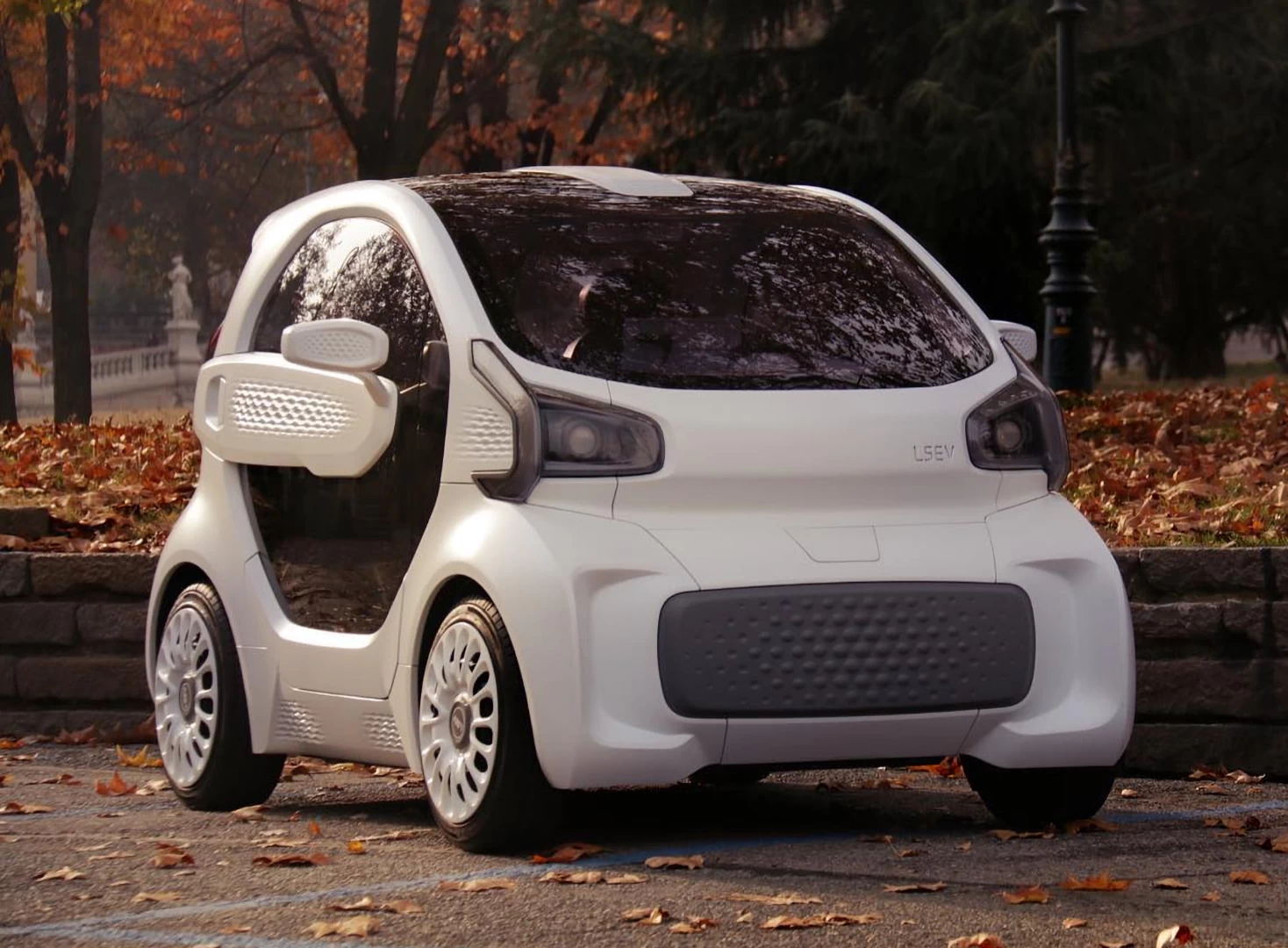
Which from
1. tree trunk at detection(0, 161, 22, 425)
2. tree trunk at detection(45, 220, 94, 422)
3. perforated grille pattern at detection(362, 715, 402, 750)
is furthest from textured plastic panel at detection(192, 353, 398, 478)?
tree trunk at detection(45, 220, 94, 422)

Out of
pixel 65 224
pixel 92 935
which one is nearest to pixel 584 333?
pixel 92 935

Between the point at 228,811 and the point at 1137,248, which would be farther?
the point at 1137,248

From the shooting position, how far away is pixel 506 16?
89.1 feet

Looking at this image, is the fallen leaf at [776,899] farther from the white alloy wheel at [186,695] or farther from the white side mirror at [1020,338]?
the white alloy wheel at [186,695]

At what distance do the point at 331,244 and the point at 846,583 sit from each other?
7.11ft

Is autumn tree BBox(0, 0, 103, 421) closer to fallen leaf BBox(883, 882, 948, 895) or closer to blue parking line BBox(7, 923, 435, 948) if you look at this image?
blue parking line BBox(7, 923, 435, 948)

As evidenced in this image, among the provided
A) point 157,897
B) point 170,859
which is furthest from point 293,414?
point 157,897

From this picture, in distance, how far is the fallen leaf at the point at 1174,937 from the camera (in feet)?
15.8

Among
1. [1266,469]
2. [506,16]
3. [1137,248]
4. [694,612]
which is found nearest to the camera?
[694,612]

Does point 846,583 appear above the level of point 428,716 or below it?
above

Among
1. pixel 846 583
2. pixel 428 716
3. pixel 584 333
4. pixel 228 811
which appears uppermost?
pixel 584 333

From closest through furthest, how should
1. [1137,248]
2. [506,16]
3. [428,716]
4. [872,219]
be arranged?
1. [428,716]
2. [872,219]
3. [506,16]
4. [1137,248]

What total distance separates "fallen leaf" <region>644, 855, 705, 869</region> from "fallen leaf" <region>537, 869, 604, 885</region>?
19 cm

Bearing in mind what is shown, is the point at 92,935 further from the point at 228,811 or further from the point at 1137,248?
the point at 1137,248
